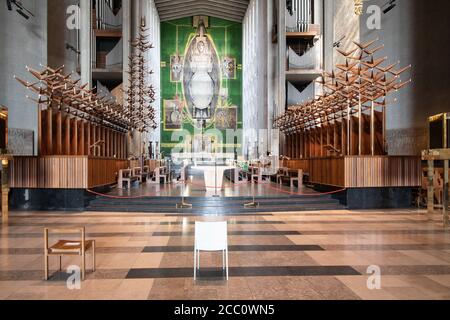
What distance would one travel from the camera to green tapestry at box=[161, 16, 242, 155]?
32.2 meters

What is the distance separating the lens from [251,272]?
4.51 metres

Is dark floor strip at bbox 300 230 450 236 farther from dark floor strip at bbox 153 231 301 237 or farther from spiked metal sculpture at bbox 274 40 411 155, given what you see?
spiked metal sculpture at bbox 274 40 411 155

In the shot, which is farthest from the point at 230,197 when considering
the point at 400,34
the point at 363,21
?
the point at 363,21

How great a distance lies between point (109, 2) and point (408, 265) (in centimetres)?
2240

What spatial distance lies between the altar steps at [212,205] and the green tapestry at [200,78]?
21.7m

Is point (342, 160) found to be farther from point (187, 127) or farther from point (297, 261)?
point (187, 127)

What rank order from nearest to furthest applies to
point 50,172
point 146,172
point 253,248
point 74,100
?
point 253,248, point 50,172, point 74,100, point 146,172

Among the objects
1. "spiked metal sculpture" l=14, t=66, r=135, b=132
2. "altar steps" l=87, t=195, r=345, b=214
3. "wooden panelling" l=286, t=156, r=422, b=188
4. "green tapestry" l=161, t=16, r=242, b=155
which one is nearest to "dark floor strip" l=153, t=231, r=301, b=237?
"altar steps" l=87, t=195, r=345, b=214

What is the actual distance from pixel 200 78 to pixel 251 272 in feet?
96.7

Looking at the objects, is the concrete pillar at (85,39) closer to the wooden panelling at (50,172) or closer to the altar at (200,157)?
the wooden panelling at (50,172)

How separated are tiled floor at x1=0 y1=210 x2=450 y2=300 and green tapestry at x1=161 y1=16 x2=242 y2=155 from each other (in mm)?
24252

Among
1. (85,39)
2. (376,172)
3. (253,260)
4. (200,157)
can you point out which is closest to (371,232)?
(253,260)

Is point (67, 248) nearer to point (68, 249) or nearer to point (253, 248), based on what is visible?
point (68, 249)

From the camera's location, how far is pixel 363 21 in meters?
17.2
